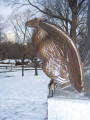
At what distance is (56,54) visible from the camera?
167cm

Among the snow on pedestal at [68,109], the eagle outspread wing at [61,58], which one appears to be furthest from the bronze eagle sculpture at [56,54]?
the snow on pedestal at [68,109]

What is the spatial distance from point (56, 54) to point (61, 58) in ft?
0.23

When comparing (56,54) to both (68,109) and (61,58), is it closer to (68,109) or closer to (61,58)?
(61,58)

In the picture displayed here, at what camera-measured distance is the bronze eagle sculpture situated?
150 cm

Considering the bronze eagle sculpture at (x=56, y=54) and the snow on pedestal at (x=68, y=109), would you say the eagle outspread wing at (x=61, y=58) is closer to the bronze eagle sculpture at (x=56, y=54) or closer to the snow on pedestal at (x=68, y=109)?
the bronze eagle sculpture at (x=56, y=54)

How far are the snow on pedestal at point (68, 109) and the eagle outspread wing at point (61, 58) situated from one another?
0.14 meters

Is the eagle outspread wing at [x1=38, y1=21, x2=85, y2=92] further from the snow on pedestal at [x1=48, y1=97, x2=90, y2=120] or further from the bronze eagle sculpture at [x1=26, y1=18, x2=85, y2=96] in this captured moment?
the snow on pedestal at [x1=48, y1=97, x2=90, y2=120]

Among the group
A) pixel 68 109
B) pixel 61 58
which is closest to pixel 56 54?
pixel 61 58

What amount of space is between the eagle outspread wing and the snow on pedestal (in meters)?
0.14

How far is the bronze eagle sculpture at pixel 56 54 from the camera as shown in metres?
1.50

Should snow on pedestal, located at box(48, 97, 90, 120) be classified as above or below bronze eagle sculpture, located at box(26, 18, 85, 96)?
below

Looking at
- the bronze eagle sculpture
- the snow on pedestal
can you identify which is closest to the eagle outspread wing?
the bronze eagle sculpture

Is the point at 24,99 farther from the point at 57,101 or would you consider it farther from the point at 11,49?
the point at 11,49

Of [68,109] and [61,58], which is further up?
[61,58]
